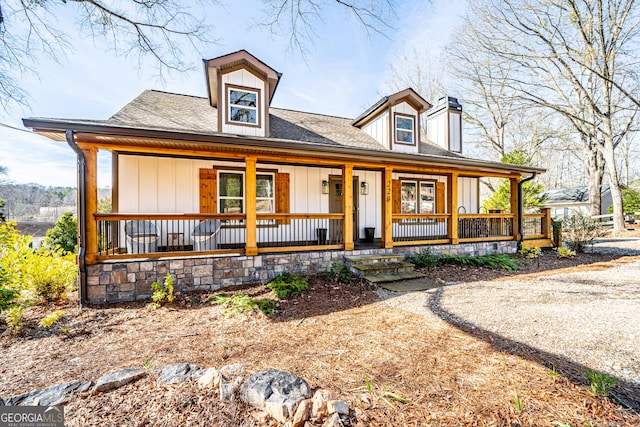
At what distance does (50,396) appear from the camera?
2148 millimetres

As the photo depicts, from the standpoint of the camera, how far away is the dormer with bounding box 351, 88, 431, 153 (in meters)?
9.09

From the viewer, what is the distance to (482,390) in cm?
225

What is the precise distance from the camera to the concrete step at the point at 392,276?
583cm

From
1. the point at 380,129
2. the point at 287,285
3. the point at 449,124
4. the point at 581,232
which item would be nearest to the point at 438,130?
the point at 449,124

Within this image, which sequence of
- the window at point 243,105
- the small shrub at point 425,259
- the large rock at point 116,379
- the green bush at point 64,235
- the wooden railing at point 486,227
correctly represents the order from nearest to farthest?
the large rock at point 116,379 → the small shrub at point 425,259 → the window at point 243,105 → the wooden railing at point 486,227 → the green bush at point 64,235

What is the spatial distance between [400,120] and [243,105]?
5058mm

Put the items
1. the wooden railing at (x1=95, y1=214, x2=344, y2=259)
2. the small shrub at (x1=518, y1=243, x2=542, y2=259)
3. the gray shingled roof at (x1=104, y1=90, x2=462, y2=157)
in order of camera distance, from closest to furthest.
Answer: the wooden railing at (x1=95, y1=214, x2=344, y2=259) < the gray shingled roof at (x1=104, y1=90, x2=462, y2=157) < the small shrub at (x1=518, y1=243, x2=542, y2=259)

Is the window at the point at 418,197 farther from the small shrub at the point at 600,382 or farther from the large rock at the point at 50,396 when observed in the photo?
the large rock at the point at 50,396

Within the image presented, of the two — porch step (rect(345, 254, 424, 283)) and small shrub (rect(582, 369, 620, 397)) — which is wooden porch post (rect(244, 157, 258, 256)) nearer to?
porch step (rect(345, 254, 424, 283))

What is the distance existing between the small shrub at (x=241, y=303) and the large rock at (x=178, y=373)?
175 centimetres

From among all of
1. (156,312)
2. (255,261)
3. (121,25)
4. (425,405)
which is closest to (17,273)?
(156,312)

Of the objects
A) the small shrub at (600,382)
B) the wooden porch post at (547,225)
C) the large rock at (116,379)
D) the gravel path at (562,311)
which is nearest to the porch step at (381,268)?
the gravel path at (562,311)

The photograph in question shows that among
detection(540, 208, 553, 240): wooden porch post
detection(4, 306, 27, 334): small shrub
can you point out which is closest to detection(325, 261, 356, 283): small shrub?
detection(4, 306, 27, 334): small shrub

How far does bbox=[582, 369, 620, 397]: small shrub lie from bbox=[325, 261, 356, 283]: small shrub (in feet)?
12.7
